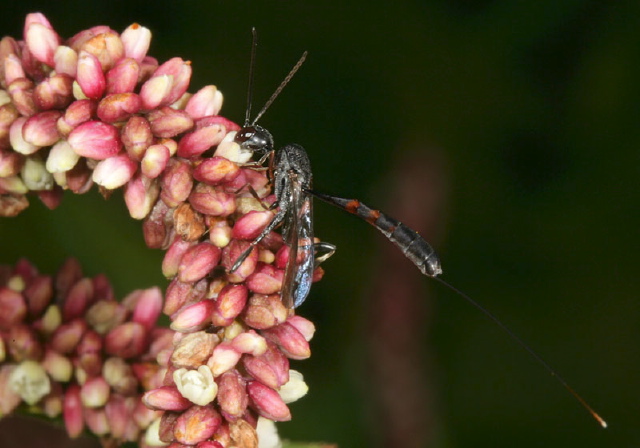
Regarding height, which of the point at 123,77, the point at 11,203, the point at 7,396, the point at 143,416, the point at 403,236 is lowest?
the point at 7,396

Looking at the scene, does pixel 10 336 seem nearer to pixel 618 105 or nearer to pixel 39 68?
pixel 39 68

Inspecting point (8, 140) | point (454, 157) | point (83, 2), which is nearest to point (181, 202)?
point (8, 140)

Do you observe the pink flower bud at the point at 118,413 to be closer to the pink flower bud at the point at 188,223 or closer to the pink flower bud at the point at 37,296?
the pink flower bud at the point at 37,296

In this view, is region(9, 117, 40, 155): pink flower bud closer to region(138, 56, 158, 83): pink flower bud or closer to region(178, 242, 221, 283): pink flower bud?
region(138, 56, 158, 83): pink flower bud

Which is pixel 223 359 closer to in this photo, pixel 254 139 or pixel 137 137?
pixel 137 137

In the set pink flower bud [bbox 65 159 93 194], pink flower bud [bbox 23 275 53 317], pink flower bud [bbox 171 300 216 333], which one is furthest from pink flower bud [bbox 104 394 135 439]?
pink flower bud [bbox 65 159 93 194]

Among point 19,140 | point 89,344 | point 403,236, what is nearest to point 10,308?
point 89,344
